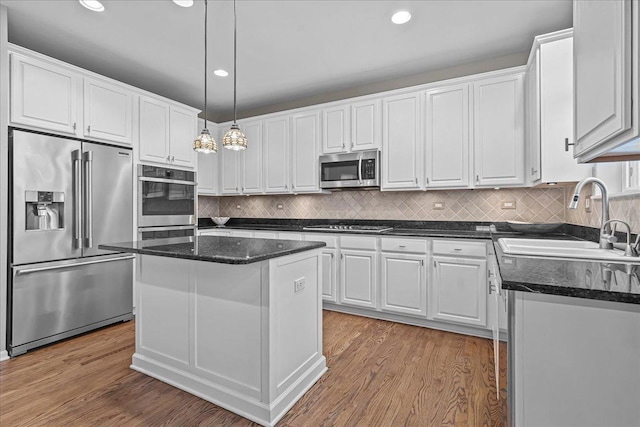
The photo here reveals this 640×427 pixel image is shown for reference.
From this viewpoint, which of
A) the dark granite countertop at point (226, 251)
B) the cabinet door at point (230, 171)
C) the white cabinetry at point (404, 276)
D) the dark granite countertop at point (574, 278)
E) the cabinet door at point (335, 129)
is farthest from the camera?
the cabinet door at point (230, 171)

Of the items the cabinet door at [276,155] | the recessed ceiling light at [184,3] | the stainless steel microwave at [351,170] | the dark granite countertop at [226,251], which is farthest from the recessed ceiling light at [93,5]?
the stainless steel microwave at [351,170]

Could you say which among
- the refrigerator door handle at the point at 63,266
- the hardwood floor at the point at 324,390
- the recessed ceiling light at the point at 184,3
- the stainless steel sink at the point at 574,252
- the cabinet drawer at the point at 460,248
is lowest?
the hardwood floor at the point at 324,390

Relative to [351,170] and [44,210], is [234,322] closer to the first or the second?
[44,210]

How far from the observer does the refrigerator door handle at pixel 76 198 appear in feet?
9.50

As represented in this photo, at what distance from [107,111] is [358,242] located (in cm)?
284

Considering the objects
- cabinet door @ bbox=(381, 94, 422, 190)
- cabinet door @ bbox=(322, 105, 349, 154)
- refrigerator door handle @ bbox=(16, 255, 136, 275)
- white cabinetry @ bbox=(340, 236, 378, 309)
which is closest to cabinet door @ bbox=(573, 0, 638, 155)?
cabinet door @ bbox=(381, 94, 422, 190)

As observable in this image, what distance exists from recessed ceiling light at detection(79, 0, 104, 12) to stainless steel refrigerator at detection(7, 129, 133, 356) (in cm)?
110

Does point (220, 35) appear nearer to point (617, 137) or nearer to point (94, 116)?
point (94, 116)

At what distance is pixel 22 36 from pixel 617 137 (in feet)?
13.8

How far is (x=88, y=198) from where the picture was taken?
299cm

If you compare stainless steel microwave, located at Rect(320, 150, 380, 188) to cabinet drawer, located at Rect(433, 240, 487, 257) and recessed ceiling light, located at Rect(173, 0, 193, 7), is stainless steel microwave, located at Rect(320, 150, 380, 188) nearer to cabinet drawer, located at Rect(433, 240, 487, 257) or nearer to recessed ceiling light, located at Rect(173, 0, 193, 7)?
cabinet drawer, located at Rect(433, 240, 487, 257)

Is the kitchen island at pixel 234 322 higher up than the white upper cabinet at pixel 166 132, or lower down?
lower down

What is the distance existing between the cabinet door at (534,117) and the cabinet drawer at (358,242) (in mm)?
1533

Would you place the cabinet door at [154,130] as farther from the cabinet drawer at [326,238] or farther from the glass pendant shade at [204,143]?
the cabinet drawer at [326,238]
